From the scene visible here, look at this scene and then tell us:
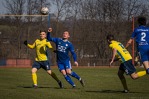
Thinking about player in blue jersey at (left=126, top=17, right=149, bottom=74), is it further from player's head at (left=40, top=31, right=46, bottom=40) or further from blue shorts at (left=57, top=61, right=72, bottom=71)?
player's head at (left=40, top=31, right=46, bottom=40)

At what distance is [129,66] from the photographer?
38.5ft

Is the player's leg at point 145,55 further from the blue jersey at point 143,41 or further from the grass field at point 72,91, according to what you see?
the grass field at point 72,91

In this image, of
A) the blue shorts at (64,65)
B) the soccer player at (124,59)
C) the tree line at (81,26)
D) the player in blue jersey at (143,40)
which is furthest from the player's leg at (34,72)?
the tree line at (81,26)

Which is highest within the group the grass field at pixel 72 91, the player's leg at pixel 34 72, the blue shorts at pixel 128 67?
the blue shorts at pixel 128 67

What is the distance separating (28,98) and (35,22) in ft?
132

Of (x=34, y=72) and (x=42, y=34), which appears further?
(x=42, y=34)

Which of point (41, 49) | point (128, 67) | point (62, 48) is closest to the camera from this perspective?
point (128, 67)

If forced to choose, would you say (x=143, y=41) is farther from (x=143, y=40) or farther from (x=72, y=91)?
(x=72, y=91)

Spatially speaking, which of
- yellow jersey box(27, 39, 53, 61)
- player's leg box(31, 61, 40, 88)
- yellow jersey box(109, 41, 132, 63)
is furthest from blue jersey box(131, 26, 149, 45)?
player's leg box(31, 61, 40, 88)

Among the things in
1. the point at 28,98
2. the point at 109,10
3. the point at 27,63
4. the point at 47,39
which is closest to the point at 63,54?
the point at 47,39

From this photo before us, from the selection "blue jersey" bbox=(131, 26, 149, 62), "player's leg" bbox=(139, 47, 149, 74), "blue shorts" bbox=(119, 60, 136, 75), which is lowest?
"blue shorts" bbox=(119, 60, 136, 75)

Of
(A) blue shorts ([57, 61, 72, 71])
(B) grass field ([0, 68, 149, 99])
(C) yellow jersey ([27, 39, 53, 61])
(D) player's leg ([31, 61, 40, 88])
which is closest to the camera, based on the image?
(B) grass field ([0, 68, 149, 99])

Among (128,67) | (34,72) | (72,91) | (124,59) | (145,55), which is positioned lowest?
(72,91)

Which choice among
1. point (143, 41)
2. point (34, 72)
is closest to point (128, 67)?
point (143, 41)
